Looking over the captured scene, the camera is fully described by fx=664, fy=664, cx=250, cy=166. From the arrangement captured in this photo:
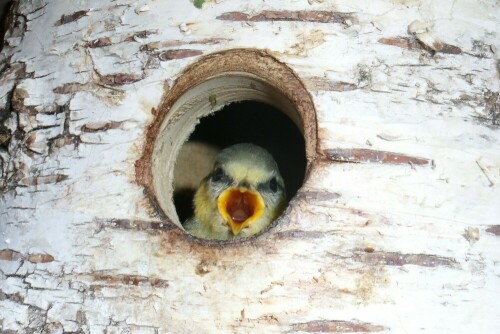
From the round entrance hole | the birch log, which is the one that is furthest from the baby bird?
the birch log

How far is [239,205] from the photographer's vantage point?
2.88 metres

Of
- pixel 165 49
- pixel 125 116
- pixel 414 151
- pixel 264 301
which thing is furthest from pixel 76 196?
pixel 414 151

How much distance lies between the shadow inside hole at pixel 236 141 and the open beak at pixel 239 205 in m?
0.98

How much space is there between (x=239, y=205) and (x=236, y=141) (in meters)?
1.11

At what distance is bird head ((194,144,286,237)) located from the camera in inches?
112

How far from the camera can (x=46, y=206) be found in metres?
2.10

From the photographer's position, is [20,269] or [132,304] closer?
[132,304]

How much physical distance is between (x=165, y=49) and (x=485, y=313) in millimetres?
1239

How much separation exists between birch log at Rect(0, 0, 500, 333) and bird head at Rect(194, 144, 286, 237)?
842 mm

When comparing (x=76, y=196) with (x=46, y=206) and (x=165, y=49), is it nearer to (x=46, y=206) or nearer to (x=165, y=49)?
(x=46, y=206)

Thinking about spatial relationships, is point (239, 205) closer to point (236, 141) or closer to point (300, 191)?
point (300, 191)

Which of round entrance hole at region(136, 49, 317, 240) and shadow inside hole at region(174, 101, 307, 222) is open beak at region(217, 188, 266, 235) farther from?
shadow inside hole at region(174, 101, 307, 222)

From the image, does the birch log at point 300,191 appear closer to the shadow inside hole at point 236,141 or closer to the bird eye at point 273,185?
the bird eye at point 273,185

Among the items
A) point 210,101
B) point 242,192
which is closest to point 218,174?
point 242,192
